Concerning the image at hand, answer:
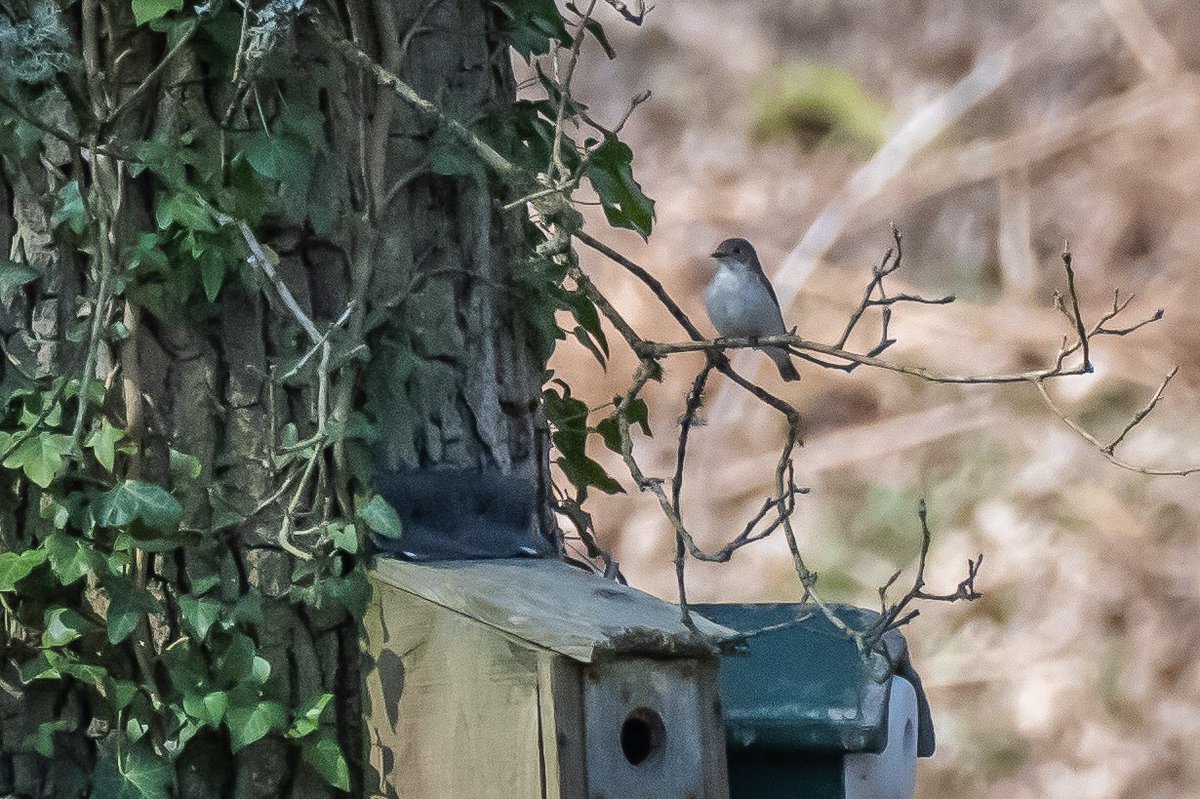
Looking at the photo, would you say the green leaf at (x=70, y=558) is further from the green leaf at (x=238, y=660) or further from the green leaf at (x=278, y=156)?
the green leaf at (x=278, y=156)

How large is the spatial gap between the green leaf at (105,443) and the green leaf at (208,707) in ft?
1.08

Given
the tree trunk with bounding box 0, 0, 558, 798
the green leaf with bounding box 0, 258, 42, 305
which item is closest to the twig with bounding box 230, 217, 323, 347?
the tree trunk with bounding box 0, 0, 558, 798

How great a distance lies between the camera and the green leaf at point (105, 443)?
238 centimetres

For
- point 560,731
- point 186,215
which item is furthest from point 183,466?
point 560,731

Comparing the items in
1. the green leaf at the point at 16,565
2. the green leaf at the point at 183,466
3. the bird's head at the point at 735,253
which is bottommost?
the green leaf at the point at 16,565

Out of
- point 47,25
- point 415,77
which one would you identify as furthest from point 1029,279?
point 47,25

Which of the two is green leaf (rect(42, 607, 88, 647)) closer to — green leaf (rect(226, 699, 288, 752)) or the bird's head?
green leaf (rect(226, 699, 288, 752))

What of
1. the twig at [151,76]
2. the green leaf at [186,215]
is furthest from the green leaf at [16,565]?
the twig at [151,76]

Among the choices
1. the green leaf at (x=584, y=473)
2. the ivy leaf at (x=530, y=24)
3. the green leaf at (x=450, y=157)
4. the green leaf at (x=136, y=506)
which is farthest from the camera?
the green leaf at (x=584, y=473)

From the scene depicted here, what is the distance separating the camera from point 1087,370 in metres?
2.01

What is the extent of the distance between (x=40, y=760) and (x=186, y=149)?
33.7 inches

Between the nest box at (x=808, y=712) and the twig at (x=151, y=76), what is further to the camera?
the nest box at (x=808, y=712)

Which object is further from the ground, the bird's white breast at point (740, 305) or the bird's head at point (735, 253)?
the bird's head at point (735, 253)

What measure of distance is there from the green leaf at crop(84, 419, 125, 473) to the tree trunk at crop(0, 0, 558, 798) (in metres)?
0.04
